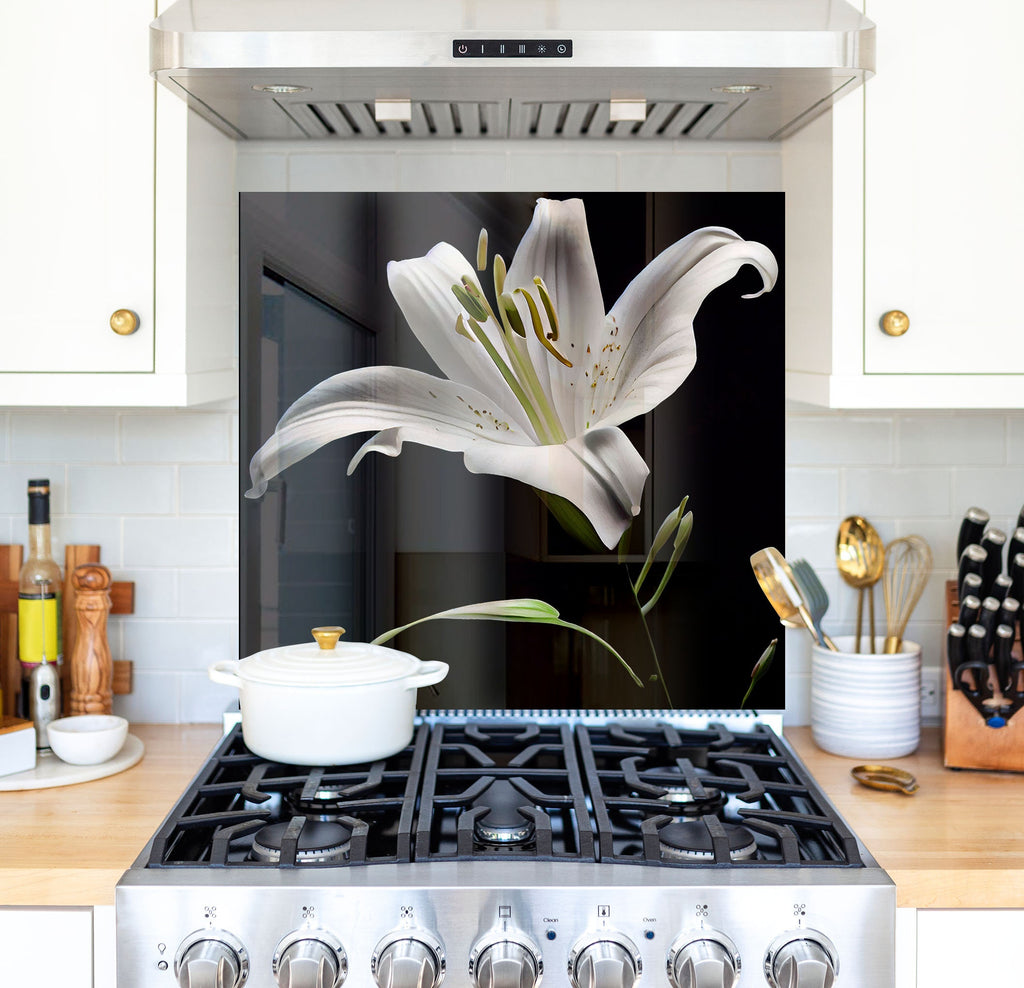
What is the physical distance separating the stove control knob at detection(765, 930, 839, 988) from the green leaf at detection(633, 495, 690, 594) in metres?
0.77

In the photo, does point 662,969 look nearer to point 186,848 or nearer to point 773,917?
point 773,917

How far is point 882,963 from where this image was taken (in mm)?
1440

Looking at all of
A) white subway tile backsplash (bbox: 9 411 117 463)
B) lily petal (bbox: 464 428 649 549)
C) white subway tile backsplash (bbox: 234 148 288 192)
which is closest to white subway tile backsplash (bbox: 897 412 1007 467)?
lily petal (bbox: 464 428 649 549)

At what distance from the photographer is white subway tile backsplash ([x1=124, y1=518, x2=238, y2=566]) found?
2125mm

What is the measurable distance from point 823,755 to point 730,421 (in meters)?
0.61

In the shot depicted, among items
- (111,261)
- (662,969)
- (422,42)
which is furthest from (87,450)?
(662,969)

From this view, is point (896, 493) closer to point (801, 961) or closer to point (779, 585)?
point (779, 585)

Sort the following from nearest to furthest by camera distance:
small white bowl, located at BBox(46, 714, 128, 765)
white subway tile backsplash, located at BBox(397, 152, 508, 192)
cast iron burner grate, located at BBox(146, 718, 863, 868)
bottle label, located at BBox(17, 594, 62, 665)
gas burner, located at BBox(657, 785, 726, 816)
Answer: cast iron burner grate, located at BBox(146, 718, 863, 868), gas burner, located at BBox(657, 785, 726, 816), small white bowl, located at BBox(46, 714, 128, 765), bottle label, located at BBox(17, 594, 62, 665), white subway tile backsplash, located at BBox(397, 152, 508, 192)

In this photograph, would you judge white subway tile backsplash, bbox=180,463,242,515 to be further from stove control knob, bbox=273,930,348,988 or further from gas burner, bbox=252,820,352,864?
stove control knob, bbox=273,930,348,988

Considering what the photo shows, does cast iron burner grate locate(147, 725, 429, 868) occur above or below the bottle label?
below

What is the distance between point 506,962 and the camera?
1391 millimetres

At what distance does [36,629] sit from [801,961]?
1.34 meters

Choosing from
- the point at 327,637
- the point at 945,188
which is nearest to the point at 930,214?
the point at 945,188

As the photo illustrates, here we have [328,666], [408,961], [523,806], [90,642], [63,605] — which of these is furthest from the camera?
[63,605]
